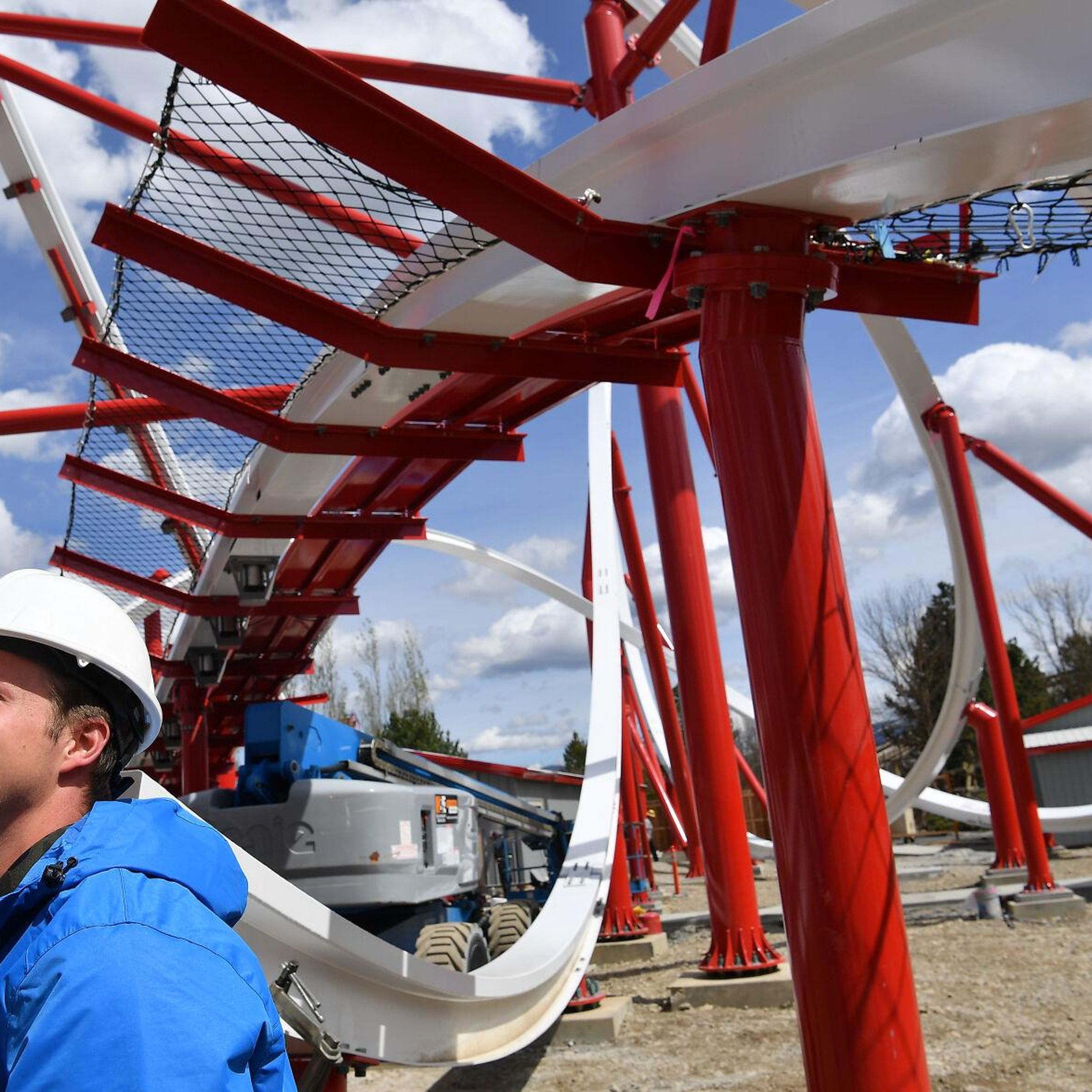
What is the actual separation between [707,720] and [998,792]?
867cm

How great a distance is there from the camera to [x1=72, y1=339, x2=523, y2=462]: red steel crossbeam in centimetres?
734

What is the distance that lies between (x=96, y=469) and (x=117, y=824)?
8.08 meters

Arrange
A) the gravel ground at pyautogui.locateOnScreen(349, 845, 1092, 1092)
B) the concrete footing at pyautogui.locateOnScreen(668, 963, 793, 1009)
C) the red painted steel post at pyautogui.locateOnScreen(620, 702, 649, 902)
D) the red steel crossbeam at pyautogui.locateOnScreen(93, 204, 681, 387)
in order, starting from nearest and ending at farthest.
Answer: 1. the red steel crossbeam at pyautogui.locateOnScreen(93, 204, 681, 387)
2. the gravel ground at pyautogui.locateOnScreen(349, 845, 1092, 1092)
3. the concrete footing at pyautogui.locateOnScreen(668, 963, 793, 1009)
4. the red painted steel post at pyautogui.locateOnScreen(620, 702, 649, 902)

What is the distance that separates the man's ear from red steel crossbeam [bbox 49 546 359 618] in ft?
31.0

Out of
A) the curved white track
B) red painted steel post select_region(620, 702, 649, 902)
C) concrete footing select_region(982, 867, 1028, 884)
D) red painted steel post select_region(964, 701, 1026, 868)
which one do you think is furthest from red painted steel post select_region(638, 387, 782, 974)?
concrete footing select_region(982, 867, 1028, 884)

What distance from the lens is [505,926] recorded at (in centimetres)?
1045

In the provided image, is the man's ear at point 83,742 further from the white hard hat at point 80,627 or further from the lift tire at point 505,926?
the lift tire at point 505,926

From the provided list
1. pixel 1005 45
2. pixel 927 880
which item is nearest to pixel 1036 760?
pixel 927 880

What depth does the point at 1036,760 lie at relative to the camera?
94.2 ft

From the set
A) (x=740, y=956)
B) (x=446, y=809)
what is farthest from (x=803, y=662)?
(x=740, y=956)

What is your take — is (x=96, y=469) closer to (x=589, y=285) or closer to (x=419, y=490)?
(x=419, y=490)

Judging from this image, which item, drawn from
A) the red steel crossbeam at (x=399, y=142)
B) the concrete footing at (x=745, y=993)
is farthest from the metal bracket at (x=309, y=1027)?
the concrete footing at (x=745, y=993)

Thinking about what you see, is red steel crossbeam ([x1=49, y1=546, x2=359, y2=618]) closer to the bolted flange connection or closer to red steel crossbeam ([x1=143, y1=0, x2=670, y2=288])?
the bolted flange connection

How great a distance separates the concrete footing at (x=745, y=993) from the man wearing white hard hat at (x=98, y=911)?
8.37 metres
